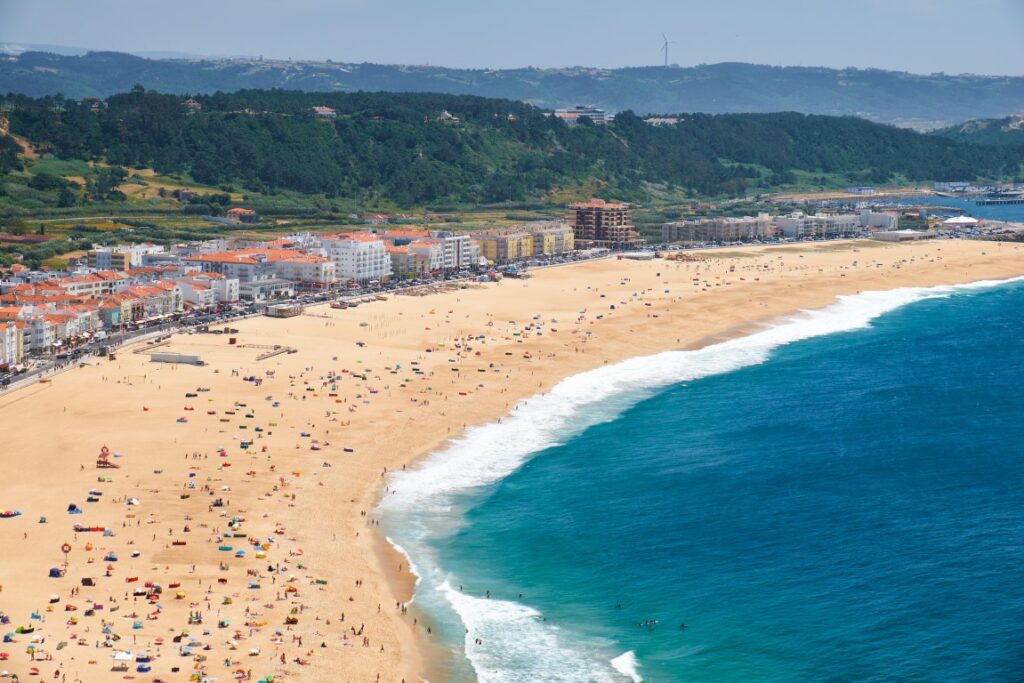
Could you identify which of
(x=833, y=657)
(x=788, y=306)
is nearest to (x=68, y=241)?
(x=788, y=306)

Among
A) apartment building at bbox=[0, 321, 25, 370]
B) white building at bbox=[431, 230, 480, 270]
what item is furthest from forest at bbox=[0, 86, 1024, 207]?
apartment building at bbox=[0, 321, 25, 370]

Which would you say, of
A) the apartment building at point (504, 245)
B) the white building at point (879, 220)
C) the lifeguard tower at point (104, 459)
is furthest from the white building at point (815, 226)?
the lifeguard tower at point (104, 459)

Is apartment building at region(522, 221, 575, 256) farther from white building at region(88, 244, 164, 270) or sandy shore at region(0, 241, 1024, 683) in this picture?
white building at region(88, 244, 164, 270)

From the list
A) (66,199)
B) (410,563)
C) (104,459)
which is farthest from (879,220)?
(410,563)

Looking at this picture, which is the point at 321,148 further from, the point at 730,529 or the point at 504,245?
the point at 730,529

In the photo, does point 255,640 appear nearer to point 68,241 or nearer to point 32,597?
point 32,597

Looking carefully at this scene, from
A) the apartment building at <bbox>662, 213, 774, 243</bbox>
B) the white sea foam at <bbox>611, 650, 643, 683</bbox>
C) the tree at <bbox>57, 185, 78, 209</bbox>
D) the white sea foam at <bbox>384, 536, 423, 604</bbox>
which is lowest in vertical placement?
the white sea foam at <bbox>611, 650, 643, 683</bbox>
